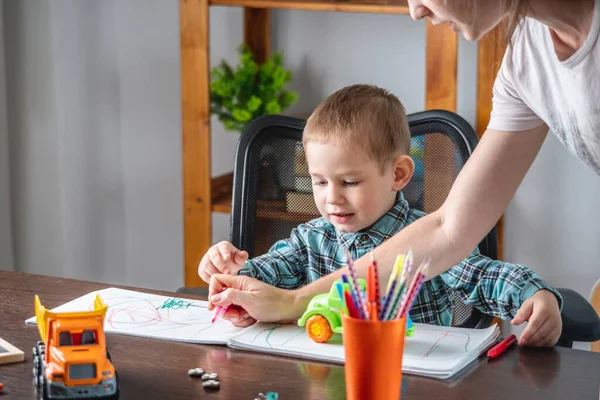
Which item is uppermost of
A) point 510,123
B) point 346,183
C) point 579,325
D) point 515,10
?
point 515,10

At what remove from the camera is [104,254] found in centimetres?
320

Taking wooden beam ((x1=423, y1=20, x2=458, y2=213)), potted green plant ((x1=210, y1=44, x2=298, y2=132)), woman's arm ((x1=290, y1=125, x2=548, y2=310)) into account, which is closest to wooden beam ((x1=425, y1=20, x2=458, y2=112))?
wooden beam ((x1=423, y1=20, x2=458, y2=213))

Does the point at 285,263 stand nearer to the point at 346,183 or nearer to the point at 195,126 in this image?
the point at 346,183

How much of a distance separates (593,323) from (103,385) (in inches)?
31.2

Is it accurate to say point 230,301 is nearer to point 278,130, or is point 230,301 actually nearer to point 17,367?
point 17,367

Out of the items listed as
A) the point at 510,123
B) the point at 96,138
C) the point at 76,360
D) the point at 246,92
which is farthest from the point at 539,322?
the point at 96,138

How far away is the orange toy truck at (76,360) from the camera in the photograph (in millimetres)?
1073

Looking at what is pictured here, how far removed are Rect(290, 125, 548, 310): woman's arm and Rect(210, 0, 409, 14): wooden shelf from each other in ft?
3.17

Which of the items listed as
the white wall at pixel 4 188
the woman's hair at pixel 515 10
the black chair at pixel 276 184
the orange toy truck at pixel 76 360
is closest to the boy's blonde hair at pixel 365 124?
the black chair at pixel 276 184

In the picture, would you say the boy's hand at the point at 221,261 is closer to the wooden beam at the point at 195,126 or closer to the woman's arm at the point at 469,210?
the woman's arm at the point at 469,210

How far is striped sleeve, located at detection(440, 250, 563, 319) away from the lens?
144 cm

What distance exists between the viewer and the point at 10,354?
48.2 inches

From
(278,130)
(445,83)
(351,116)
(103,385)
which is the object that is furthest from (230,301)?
(445,83)

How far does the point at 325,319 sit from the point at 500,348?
24cm
